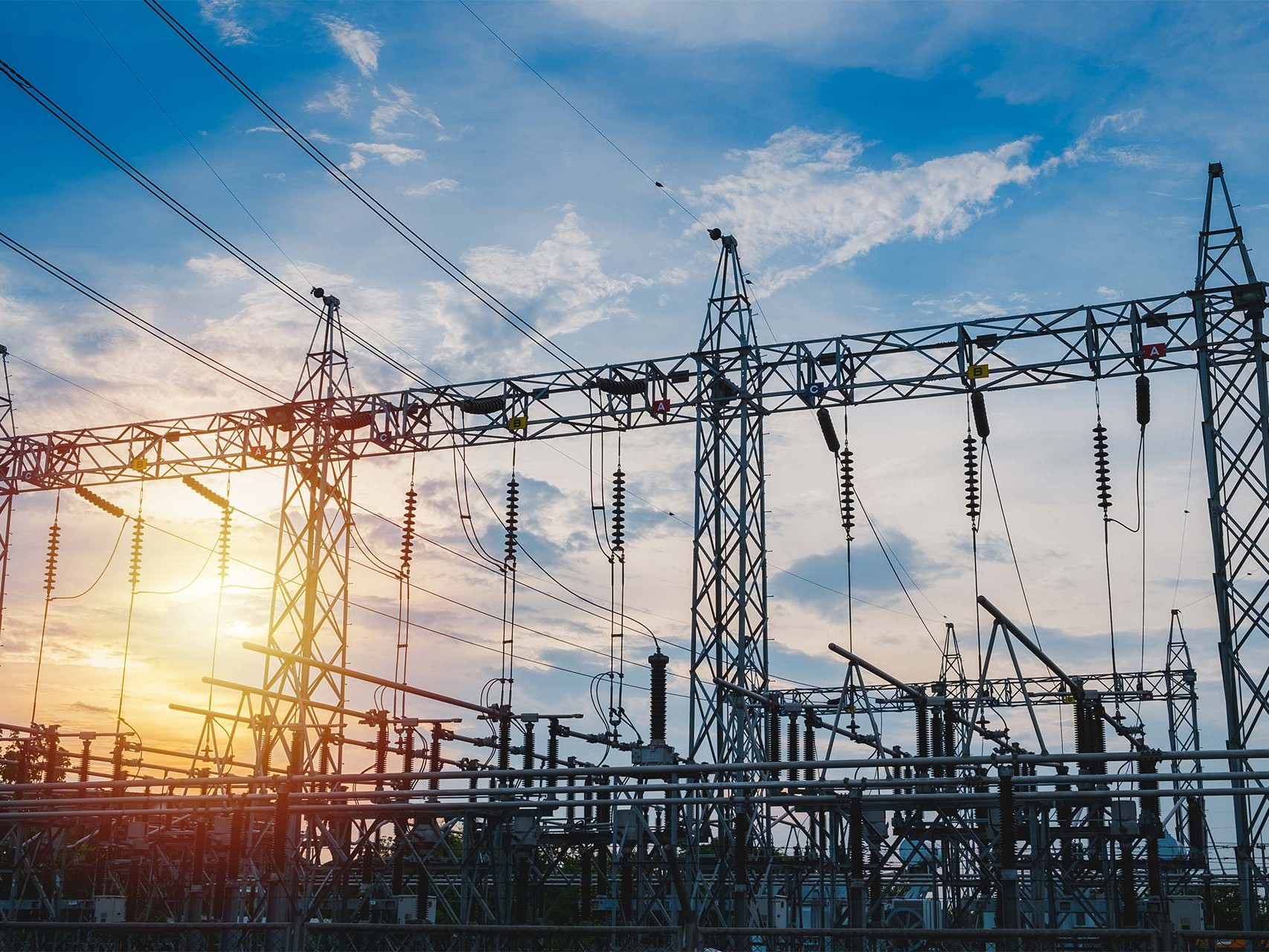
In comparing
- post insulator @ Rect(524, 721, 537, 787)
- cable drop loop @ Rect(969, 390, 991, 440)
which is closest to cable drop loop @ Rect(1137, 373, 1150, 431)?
cable drop loop @ Rect(969, 390, 991, 440)

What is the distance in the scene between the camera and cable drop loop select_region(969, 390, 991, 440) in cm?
1922

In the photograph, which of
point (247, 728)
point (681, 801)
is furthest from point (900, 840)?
point (247, 728)

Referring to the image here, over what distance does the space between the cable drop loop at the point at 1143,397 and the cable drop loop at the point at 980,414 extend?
2.07 metres

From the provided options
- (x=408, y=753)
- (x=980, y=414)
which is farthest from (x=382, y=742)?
(x=980, y=414)

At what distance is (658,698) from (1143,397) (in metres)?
7.87

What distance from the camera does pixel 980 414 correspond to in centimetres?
1936

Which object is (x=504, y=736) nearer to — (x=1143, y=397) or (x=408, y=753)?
(x=408, y=753)

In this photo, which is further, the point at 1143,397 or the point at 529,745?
the point at 529,745

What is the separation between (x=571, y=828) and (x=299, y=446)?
25.9 feet

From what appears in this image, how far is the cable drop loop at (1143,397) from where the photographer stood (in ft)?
60.8

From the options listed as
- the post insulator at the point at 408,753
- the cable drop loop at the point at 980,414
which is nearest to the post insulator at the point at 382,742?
the post insulator at the point at 408,753

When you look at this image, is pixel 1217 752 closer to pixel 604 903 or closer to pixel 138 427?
pixel 604 903

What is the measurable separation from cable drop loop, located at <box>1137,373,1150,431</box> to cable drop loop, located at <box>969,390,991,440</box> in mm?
2073

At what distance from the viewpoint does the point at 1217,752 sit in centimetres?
1173
